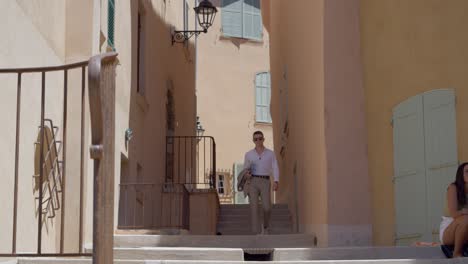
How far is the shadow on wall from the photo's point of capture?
15.4 metres

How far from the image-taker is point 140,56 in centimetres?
1712

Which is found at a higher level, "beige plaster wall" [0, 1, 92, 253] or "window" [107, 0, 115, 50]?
"window" [107, 0, 115, 50]

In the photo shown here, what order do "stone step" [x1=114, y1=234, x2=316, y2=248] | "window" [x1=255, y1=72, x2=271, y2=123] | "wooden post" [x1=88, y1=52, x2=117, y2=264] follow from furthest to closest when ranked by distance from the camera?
"window" [x1=255, y1=72, x2=271, y2=123] → "stone step" [x1=114, y1=234, x2=316, y2=248] → "wooden post" [x1=88, y1=52, x2=117, y2=264]

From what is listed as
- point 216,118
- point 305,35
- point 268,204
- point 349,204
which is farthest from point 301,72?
point 216,118

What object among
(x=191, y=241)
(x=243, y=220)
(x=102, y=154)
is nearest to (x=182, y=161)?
(x=243, y=220)

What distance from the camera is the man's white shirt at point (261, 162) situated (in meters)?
13.5

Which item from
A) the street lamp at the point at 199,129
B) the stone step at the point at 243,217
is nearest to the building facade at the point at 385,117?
the stone step at the point at 243,217

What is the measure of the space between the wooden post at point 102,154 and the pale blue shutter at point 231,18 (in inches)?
956

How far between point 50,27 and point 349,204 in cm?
424

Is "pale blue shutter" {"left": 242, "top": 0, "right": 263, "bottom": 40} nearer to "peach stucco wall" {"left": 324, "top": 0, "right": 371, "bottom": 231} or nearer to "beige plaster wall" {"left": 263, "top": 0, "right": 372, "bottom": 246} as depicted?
"beige plaster wall" {"left": 263, "top": 0, "right": 372, "bottom": 246}

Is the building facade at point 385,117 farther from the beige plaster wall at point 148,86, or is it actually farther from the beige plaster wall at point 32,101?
the beige plaster wall at point 32,101

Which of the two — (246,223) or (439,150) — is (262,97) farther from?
(439,150)

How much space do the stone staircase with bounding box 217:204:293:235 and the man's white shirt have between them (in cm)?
263

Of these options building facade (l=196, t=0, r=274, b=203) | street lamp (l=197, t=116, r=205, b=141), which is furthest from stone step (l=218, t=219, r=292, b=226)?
street lamp (l=197, t=116, r=205, b=141)
